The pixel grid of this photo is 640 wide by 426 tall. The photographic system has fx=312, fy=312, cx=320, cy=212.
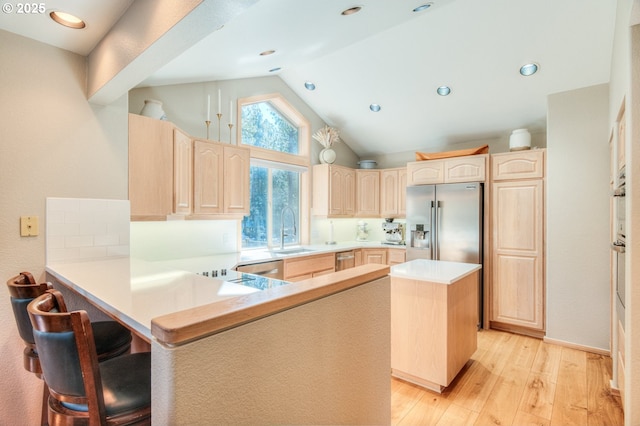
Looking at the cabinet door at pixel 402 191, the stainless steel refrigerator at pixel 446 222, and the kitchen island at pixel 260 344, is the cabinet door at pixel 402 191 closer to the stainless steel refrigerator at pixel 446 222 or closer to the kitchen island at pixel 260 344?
the stainless steel refrigerator at pixel 446 222

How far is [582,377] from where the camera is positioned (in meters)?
2.57

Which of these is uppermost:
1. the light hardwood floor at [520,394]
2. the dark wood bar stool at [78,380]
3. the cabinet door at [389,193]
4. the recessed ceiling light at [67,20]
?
the recessed ceiling light at [67,20]

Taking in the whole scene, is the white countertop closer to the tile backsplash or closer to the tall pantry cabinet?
the tall pantry cabinet

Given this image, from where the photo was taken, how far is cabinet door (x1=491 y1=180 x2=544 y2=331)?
11.2ft

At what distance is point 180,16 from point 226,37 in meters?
1.11

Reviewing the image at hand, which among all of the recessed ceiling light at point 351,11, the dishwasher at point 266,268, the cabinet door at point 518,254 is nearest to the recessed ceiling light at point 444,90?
the cabinet door at point 518,254

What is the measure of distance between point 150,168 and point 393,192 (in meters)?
3.57

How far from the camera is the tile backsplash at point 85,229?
1.95 meters

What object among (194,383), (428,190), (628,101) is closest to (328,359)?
(194,383)

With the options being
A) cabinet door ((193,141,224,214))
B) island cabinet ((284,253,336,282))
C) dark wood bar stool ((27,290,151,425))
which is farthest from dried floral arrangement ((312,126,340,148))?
dark wood bar stool ((27,290,151,425))

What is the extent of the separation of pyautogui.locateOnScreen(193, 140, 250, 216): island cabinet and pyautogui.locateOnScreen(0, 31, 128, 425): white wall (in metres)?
0.79

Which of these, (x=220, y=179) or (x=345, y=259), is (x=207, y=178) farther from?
(x=345, y=259)

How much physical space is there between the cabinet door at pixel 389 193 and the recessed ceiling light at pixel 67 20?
4091mm

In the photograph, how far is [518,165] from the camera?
354 centimetres
